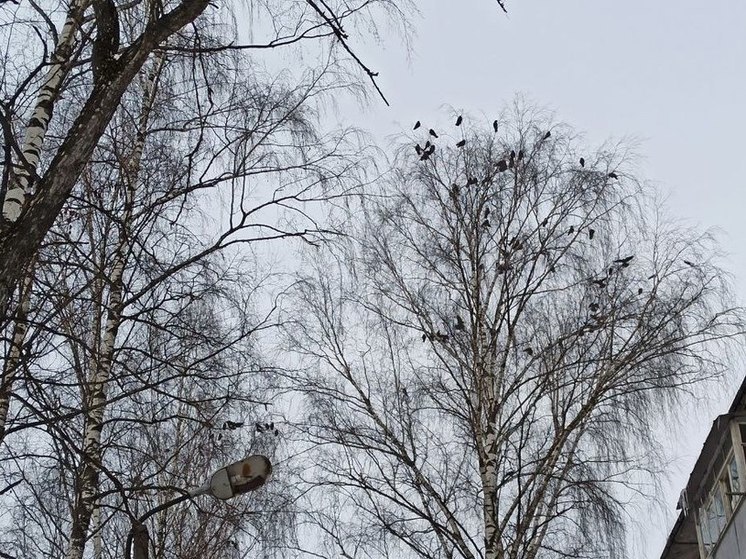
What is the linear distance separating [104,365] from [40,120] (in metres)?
2.97

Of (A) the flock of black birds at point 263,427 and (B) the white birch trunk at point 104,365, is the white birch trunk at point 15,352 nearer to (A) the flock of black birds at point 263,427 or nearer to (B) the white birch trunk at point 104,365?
(B) the white birch trunk at point 104,365

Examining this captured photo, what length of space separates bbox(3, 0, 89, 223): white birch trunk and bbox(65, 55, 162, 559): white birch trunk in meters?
1.47

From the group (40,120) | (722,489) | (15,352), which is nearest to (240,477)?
(40,120)

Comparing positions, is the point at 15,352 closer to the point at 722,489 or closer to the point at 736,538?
the point at 736,538

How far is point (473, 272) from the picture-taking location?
11.5 m

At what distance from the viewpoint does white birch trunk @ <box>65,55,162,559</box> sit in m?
7.21

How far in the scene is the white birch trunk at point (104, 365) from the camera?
23.6 ft

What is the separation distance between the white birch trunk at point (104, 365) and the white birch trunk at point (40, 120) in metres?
1.47

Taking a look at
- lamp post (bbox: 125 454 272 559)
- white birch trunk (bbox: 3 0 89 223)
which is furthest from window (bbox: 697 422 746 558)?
white birch trunk (bbox: 3 0 89 223)

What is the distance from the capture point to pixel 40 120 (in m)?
5.30

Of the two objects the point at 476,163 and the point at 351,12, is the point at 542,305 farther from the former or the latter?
the point at 351,12

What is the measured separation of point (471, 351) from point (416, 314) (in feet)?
2.70

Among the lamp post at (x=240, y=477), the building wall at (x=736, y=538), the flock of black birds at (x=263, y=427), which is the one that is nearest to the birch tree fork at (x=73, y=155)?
the lamp post at (x=240, y=477)

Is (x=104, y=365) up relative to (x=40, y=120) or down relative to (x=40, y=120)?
up
